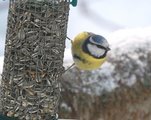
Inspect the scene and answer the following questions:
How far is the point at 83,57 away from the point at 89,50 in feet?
0.15

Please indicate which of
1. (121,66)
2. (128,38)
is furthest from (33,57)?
(128,38)

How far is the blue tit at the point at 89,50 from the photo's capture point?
2.24 metres

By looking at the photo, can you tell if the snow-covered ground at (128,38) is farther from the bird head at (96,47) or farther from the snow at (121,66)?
the bird head at (96,47)

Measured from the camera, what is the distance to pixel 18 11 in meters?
2.17

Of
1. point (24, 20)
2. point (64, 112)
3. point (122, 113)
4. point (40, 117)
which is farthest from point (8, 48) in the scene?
point (122, 113)

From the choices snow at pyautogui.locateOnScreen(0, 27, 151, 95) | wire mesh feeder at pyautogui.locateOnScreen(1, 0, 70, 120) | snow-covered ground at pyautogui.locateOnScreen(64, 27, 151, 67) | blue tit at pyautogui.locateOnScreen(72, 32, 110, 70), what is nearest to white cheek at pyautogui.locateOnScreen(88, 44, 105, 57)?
blue tit at pyautogui.locateOnScreen(72, 32, 110, 70)

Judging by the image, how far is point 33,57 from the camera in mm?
2166

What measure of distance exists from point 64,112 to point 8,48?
1754mm

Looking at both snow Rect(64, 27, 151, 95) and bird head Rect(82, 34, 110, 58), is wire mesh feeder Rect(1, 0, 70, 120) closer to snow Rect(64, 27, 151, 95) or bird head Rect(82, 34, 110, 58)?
bird head Rect(82, 34, 110, 58)

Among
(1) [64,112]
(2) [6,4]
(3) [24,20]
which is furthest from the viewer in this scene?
(1) [64,112]

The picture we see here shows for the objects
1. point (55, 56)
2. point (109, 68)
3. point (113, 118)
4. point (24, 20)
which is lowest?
point (113, 118)

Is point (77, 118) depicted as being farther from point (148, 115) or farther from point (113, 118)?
point (148, 115)

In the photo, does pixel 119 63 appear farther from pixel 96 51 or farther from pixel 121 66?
pixel 96 51

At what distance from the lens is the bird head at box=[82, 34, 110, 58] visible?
224 centimetres
